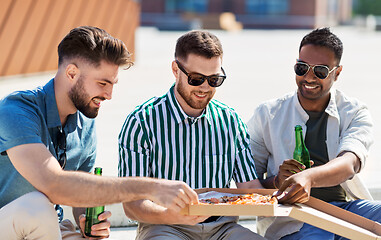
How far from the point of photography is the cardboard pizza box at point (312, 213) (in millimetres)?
3340

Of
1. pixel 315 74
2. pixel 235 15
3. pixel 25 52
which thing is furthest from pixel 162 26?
pixel 315 74

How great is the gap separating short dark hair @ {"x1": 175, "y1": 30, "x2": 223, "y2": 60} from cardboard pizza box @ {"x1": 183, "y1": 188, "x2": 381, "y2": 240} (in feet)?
2.90

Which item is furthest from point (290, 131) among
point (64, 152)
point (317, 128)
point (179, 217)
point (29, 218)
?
point (29, 218)

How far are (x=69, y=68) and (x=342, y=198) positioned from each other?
2.21 m

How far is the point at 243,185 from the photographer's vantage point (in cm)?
420

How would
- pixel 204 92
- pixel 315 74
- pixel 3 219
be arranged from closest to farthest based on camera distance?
pixel 3 219 → pixel 204 92 → pixel 315 74

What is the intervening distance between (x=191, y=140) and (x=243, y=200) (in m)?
0.66

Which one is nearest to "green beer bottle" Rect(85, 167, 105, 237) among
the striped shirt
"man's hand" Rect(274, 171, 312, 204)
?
the striped shirt

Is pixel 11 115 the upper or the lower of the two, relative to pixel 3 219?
upper

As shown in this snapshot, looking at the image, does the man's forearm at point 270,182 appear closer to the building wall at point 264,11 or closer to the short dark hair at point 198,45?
the short dark hair at point 198,45

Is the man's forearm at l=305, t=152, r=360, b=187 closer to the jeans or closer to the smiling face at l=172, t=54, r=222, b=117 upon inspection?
the jeans

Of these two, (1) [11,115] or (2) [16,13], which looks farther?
(2) [16,13]

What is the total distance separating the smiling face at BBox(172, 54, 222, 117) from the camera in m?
3.97

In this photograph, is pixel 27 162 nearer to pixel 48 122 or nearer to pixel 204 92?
pixel 48 122
